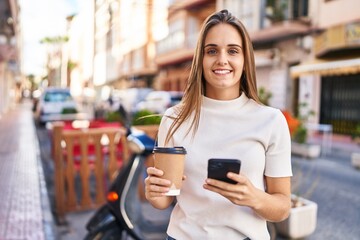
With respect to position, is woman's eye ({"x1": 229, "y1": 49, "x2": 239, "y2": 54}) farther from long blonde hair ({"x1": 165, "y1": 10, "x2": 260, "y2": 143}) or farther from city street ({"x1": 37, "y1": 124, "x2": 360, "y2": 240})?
city street ({"x1": 37, "y1": 124, "x2": 360, "y2": 240})

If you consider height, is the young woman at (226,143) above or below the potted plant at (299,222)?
above

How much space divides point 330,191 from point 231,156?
5.71m

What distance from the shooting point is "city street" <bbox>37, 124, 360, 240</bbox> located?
4.63 m

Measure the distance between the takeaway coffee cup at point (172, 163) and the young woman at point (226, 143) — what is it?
4 cm

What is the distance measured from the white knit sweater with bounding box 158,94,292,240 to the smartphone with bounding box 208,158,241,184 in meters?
0.19

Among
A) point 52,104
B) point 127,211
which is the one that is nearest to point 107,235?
point 127,211

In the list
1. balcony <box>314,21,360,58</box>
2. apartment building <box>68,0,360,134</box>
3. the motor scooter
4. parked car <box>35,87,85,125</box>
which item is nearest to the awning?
apartment building <box>68,0,360,134</box>

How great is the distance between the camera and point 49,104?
17453 millimetres

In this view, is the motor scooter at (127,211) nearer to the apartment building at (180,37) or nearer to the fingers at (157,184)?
the fingers at (157,184)

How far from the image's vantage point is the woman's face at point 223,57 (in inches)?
57.6

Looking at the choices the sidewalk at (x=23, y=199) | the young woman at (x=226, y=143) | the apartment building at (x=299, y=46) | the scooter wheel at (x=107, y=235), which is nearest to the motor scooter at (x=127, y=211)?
the scooter wheel at (x=107, y=235)

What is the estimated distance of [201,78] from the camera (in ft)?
5.08

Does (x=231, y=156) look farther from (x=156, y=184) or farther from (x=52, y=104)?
(x=52, y=104)

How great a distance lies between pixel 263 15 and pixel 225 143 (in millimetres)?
18336
